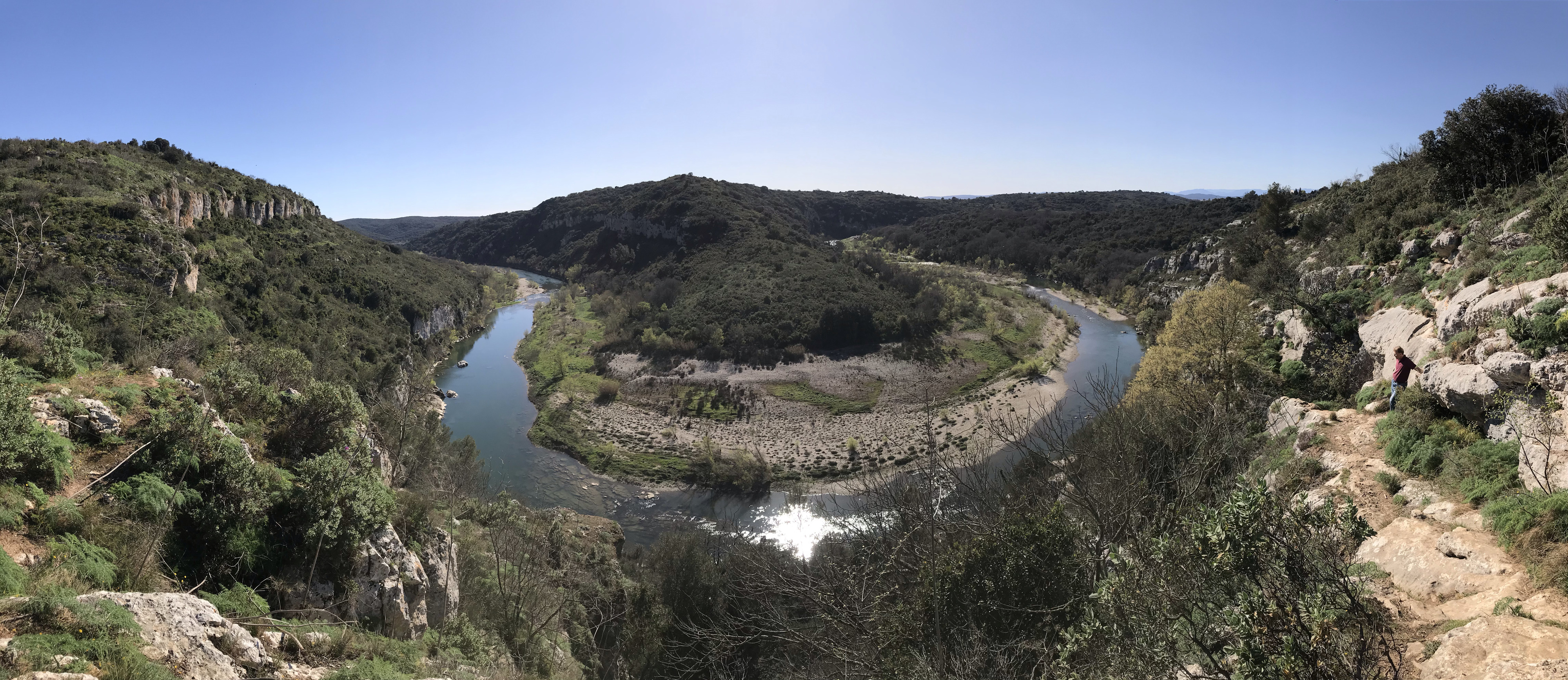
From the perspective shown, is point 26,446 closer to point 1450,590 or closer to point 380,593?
point 380,593

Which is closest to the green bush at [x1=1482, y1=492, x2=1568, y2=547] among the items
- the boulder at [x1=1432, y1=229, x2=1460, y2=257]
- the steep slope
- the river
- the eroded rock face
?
the river

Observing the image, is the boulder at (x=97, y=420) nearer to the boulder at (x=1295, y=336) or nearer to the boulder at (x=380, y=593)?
the boulder at (x=380, y=593)

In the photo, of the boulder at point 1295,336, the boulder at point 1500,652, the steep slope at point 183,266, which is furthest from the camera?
the steep slope at point 183,266

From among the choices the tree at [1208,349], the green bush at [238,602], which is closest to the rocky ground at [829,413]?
the tree at [1208,349]

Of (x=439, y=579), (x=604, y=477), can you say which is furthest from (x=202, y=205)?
(x=439, y=579)

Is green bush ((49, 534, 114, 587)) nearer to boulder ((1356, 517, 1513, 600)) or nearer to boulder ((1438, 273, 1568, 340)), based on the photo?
boulder ((1356, 517, 1513, 600))

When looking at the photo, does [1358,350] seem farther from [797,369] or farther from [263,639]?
[797,369]
